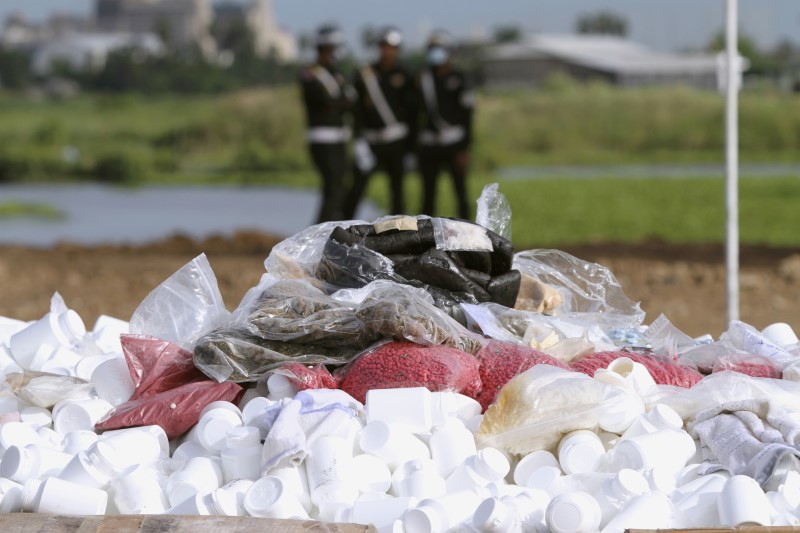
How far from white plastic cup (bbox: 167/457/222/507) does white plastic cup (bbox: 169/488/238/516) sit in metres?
0.03

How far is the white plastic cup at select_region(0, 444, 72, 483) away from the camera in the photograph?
2721 millimetres

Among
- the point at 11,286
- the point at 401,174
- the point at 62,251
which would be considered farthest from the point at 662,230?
the point at 11,286

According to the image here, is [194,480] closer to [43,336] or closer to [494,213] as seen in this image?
[43,336]

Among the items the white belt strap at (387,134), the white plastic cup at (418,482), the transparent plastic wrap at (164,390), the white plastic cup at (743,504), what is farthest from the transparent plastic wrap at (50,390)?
the white belt strap at (387,134)

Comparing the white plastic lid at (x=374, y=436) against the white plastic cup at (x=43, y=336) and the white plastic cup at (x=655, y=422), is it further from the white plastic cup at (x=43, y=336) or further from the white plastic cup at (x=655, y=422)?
the white plastic cup at (x=43, y=336)

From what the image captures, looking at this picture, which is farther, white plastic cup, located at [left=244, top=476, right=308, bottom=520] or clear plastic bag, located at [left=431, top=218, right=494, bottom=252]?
clear plastic bag, located at [left=431, top=218, right=494, bottom=252]

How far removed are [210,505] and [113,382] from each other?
33.8 inches

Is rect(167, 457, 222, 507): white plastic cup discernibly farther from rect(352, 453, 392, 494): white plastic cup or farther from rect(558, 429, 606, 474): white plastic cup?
rect(558, 429, 606, 474): white plastic cup

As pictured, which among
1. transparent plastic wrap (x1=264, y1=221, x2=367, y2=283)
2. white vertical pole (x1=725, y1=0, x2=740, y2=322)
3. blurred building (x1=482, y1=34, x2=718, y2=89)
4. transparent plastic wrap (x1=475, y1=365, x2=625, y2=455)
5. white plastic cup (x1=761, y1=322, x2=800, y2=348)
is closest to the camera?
transparent plastic wrap (x1=475, y1=365, x2=625, y2=455)

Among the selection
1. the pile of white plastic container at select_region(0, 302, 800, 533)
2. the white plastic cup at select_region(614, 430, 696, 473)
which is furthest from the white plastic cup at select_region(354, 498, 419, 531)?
the white plastic cup at select_region(614, 430, 696, 473)

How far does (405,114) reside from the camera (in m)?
9.75

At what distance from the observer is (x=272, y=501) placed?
250cm

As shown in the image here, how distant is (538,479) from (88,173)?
1910cm

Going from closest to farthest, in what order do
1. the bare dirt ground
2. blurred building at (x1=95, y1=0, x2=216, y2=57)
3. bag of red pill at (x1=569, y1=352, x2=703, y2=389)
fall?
bag of red pill at (x1=569, y1=352, x2=703, y2=389)
the bare dirt ground
blurred building at (x1=95, y1=0, x2=216, y2=57)
